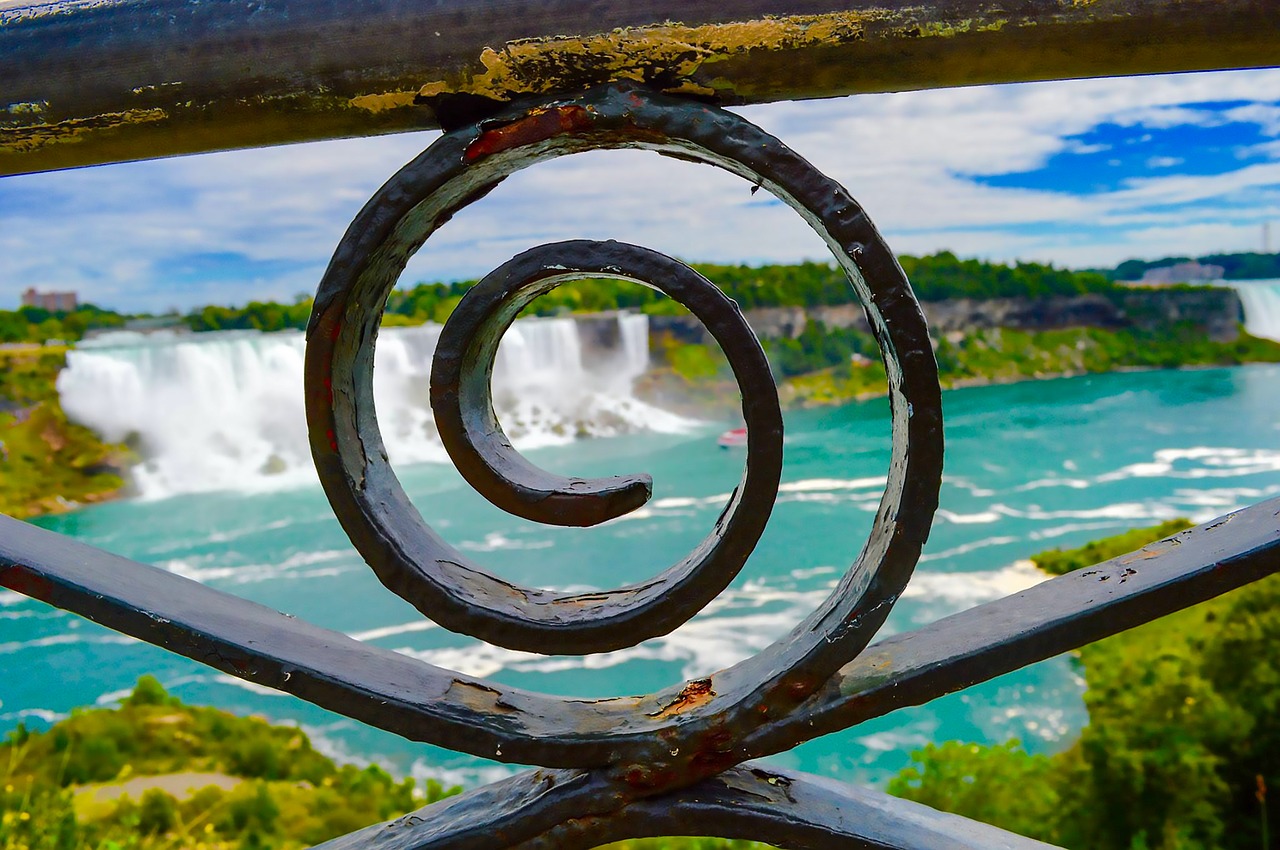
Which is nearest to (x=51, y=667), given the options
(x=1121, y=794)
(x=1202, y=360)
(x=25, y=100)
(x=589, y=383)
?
(x=589, y=383)

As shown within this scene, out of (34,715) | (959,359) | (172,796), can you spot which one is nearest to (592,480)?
(172,796)

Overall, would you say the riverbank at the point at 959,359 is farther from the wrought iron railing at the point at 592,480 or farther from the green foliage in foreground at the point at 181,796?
the wrought iron railing at the point at 592,480

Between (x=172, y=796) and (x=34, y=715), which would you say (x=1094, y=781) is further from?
(x=34, y=715)

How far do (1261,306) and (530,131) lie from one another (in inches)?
366

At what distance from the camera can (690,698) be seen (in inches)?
13.0

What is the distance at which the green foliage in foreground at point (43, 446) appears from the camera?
871cm

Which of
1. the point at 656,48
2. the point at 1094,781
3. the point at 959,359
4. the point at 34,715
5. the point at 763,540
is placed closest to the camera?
the point at 656,48

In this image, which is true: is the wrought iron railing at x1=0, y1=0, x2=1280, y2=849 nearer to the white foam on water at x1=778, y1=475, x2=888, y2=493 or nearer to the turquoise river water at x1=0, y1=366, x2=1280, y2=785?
the turquoise river water at x1=0, y1=366, x2=1280, y2=785

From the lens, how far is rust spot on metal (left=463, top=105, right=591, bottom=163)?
301 millimetres

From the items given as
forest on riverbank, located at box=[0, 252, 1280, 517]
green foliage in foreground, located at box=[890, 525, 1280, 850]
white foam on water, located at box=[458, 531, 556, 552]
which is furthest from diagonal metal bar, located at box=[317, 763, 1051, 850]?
forest on riverbank, located at box=[0, 252, 1280, 517]

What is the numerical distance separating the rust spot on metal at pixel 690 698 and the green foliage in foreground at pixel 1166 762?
2.61 metres

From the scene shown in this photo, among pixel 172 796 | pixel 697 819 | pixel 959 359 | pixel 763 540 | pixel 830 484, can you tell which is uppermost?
pixel 959 359

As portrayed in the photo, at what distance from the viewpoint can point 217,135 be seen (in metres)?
0.34

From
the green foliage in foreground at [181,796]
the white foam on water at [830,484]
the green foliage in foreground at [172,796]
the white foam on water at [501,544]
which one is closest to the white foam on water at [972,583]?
the white foam on water at [830,484]
